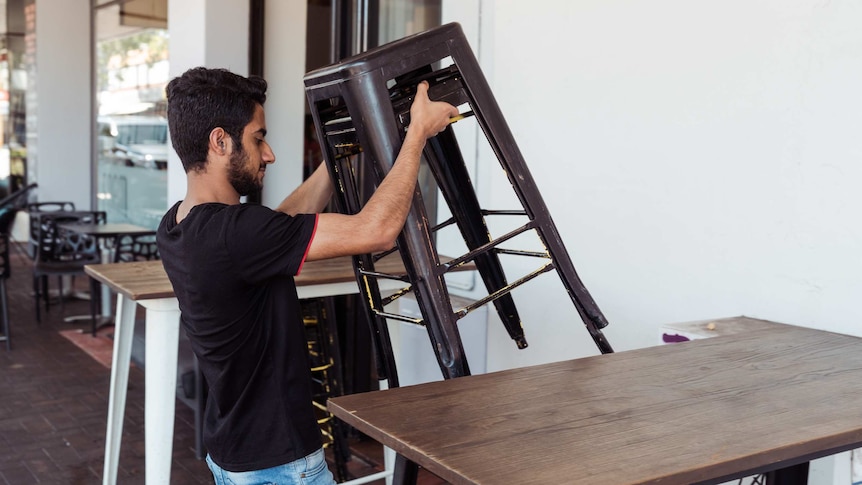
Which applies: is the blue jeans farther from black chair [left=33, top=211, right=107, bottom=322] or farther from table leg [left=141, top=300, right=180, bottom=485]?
black chair [left=33, top=211, right=107, bottom=322]

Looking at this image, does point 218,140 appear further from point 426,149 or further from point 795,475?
point 795,475

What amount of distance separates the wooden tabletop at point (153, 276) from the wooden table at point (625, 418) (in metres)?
1.23

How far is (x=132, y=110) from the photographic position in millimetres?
9000

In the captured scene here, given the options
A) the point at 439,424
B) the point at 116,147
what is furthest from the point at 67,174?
the point at 439,424

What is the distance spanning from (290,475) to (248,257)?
51cm

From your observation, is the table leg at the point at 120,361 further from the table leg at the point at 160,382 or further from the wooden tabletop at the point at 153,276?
the table leg at the point at 160,382

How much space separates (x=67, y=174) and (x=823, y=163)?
9087 millimetres

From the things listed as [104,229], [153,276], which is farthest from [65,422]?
[104,229]

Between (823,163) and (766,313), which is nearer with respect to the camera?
(823,163)

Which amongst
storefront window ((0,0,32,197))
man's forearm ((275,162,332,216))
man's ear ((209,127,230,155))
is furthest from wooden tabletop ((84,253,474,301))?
storefront window ((0,0,32,197))

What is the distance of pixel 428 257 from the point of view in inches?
76.0

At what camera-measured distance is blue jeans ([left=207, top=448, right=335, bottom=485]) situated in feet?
6.52

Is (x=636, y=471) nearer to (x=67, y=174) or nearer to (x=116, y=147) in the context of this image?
(x=116, y=147)

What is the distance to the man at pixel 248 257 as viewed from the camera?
189cm
